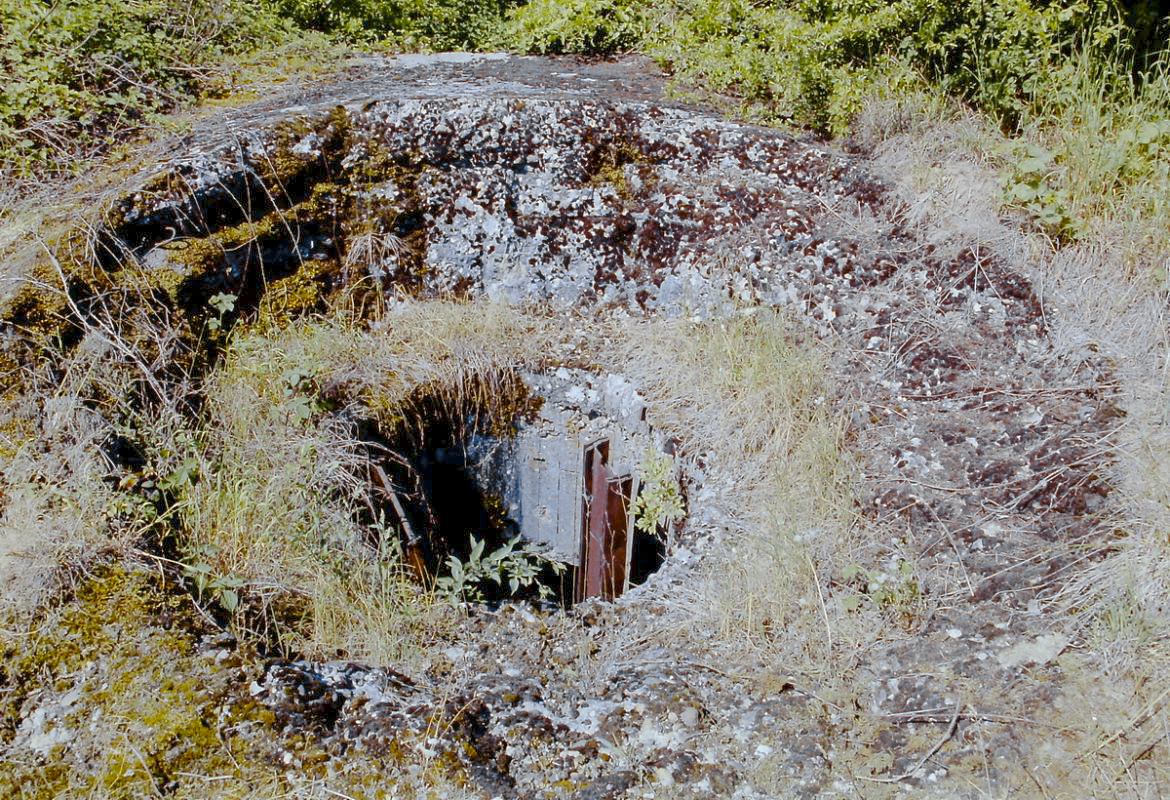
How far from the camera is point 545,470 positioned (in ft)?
13.0

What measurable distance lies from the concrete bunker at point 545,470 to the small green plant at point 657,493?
0.61 ft

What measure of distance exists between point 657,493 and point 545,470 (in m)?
0.77

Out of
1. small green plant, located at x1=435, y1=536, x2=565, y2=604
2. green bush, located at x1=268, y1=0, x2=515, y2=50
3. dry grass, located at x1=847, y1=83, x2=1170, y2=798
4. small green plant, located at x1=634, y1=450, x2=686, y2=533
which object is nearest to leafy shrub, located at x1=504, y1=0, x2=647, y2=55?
green bush, located at x1=268, y1=0, x2=515, y2=50

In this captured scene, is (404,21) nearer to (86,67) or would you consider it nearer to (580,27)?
(580,27)

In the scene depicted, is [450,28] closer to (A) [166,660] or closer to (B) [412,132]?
(B) [412,132]

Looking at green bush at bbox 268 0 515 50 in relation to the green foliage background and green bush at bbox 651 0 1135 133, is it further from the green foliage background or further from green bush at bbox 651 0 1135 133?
green bush at bbox 651 0 1135 133

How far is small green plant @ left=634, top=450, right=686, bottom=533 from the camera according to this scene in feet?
11.0

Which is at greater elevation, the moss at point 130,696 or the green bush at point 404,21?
the green bush at point 404,21

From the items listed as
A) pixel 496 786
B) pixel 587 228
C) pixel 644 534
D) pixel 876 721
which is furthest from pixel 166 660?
pixel 587 228

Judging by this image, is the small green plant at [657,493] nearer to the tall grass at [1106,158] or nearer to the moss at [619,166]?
the moss at [619,166]

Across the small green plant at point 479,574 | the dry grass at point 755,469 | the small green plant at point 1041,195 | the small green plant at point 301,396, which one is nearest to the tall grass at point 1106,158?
the small green plant at point 1041,195

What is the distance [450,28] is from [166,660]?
4868mm

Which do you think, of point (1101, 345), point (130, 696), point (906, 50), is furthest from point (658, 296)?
point (130, 696)

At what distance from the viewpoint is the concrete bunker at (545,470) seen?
3742 mm
